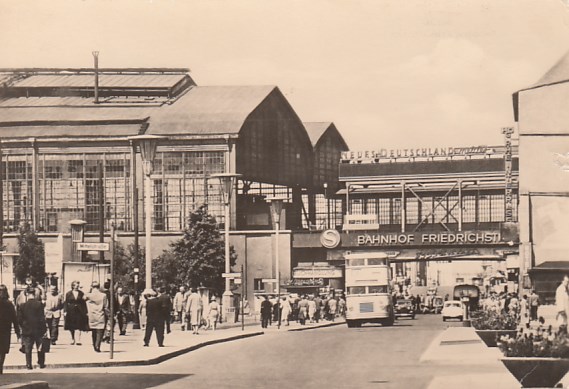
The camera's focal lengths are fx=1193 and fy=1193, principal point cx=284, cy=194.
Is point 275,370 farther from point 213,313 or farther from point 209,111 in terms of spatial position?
point 209,111

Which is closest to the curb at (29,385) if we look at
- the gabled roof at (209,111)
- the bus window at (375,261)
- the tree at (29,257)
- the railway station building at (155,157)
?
the bus window at (375,261)

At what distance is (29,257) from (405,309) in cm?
2275

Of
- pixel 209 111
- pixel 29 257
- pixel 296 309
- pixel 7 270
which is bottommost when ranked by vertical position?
pixel 296 309

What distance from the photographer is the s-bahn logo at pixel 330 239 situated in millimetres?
85231

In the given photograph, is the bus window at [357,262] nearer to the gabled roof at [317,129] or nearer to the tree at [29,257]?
the tree at [29,257]

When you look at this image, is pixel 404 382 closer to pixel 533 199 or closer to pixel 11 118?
pixel 533 199

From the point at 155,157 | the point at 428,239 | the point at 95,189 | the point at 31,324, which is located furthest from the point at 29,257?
the point at 31,324

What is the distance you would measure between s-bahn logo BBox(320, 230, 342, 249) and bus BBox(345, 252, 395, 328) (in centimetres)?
3055

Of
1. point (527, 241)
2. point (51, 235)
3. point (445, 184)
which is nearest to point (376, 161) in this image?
point (445, 184)

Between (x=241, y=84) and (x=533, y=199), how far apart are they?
→ 152 feet

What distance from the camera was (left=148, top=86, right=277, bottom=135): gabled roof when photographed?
266 ft

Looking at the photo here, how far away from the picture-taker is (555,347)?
61.6 feet

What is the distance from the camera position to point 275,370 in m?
→ 23.8

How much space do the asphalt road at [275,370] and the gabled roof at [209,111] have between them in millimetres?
48285
